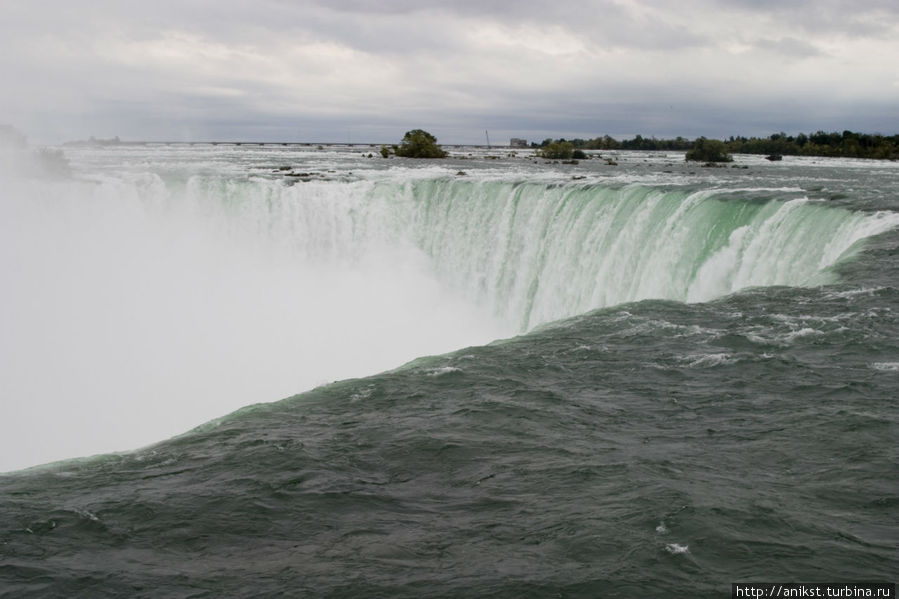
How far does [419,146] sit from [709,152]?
21.9 m

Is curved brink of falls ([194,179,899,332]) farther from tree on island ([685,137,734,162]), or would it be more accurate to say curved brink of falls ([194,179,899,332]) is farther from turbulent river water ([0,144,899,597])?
tree on island ([685,137,734,162])

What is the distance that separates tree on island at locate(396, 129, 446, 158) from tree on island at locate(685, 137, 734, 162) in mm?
19119

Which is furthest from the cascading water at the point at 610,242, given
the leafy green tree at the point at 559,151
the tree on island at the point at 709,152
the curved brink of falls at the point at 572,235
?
the leafy green tree at the point at 559,151

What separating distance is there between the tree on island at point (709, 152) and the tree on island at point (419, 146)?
1912 cm

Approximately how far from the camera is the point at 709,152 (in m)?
56.1

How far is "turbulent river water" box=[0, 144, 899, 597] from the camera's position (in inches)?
217

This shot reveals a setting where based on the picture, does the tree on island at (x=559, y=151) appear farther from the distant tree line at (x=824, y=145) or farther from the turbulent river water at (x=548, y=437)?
the turbulent river water at (x=548, y=437)

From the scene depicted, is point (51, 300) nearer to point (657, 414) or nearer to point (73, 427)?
point (73, 427)

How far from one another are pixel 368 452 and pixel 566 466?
6.11 ft

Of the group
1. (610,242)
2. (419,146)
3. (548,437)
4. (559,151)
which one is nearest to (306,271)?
(610,242)

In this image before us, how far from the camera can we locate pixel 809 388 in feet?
28.4

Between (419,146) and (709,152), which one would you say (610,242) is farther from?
(419,146)

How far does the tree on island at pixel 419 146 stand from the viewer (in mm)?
62781

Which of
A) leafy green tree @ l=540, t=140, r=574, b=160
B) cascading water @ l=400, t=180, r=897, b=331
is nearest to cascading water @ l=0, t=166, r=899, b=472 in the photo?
cascading water @ l=400, t=180, r=897, b=331
